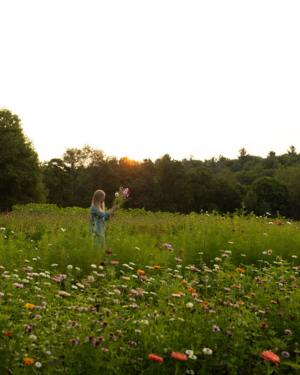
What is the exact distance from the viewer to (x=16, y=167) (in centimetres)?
3019

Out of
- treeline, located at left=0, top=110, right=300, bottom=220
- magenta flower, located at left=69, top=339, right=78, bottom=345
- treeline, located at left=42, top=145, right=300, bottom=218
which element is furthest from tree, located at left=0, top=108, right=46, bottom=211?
magenta flower, located at left=69, top=339, right=78, bottom=345

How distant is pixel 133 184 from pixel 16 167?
44.3ft

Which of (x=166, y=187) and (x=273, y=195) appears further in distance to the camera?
(x=273, y=195)

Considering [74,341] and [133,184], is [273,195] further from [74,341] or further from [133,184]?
[74,341]

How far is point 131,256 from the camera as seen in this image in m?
5.75

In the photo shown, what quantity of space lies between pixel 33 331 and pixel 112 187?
3839 centimetres

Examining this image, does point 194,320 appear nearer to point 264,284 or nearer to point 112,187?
point 264,284

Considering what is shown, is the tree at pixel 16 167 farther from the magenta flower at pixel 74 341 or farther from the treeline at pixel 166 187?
the magenta flower at pixel 74 341

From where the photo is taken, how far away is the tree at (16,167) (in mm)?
29172

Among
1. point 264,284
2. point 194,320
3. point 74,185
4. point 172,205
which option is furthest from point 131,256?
point 74,185

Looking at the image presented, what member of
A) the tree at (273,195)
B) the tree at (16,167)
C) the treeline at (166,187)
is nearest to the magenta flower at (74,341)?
the tree at (16,167)

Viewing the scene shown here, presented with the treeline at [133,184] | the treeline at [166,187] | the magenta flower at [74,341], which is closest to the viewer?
the magenta flower at [74,341]

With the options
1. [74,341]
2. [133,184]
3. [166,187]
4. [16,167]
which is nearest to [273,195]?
[166,187]

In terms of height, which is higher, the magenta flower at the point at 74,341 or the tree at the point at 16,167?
the tree at the point at 16,167
